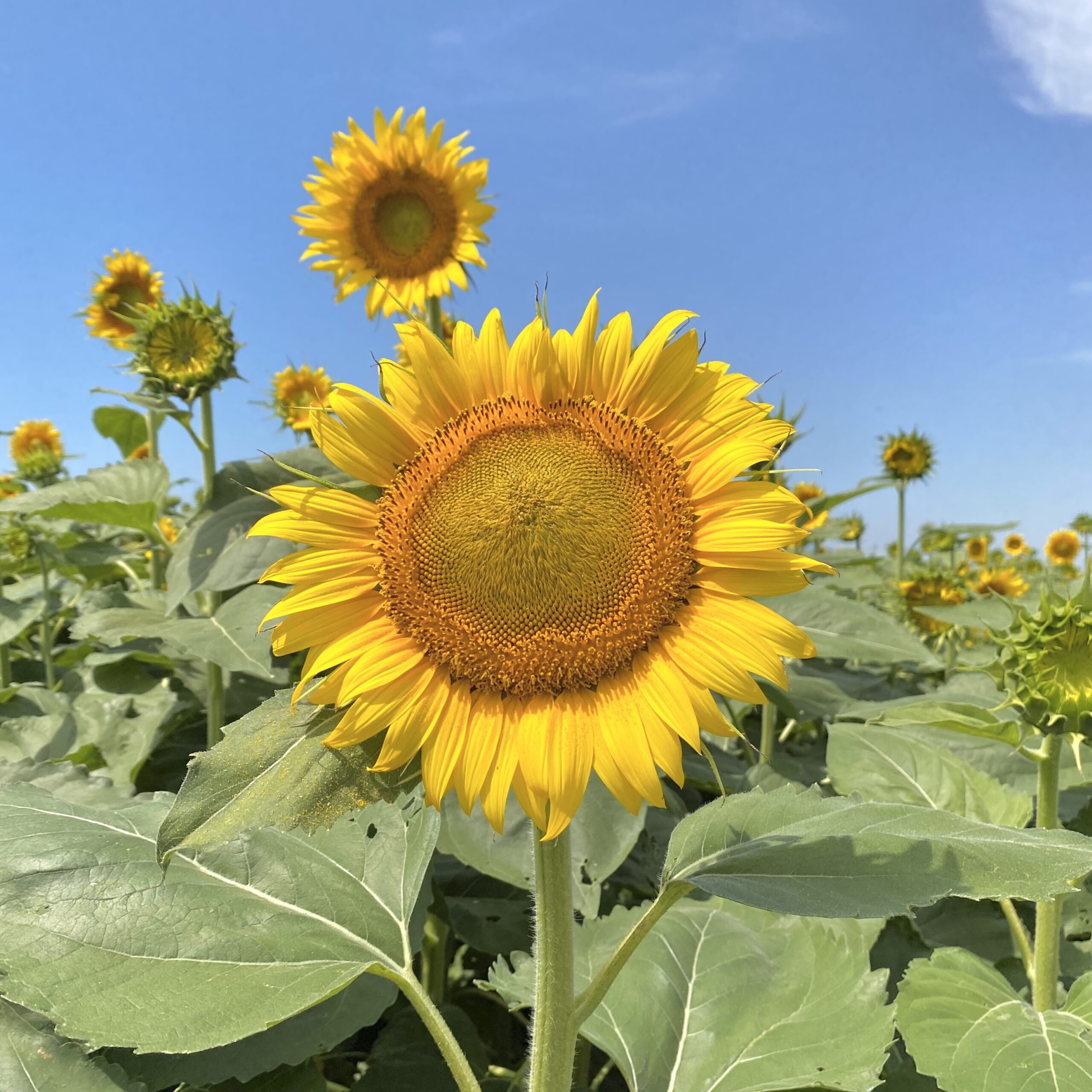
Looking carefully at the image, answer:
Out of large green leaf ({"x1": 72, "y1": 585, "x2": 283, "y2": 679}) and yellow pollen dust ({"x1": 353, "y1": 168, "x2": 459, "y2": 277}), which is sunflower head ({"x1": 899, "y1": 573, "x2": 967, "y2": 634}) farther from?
large green leaf ({"x1": 72, "y1": 585, "x2": 283, "y2": 679})

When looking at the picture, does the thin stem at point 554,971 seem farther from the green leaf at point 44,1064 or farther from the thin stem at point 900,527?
the thin stem at point 900,527

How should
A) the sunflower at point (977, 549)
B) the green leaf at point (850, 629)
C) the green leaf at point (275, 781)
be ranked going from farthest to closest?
the sunflower at point (977, 549) < the green leaf at point (850, 629) < the green leaf at point (275, 781)

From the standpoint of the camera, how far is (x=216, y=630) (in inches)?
95.3

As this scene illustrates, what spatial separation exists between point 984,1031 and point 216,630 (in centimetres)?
193

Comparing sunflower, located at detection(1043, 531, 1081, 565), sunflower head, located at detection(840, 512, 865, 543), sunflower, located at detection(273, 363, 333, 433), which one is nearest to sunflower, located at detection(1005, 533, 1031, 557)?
sunflower, located at detection(1043, 531, 1081, 565)

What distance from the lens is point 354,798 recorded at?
1.20 metres

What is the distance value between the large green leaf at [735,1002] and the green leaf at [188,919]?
1.10 feet

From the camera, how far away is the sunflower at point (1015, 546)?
37.9 ft

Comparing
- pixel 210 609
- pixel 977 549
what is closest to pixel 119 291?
pixel 210 609

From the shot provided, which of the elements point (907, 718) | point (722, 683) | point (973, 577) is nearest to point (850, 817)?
point (722, 683)

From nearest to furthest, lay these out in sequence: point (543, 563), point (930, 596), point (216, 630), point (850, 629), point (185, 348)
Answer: point (543, 563) < point (216, 630) < point (850, 629) < point (185, 348) < point (930, 596)

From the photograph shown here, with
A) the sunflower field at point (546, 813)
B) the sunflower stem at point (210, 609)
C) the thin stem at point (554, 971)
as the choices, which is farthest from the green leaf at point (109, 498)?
the thin stem at point (554, 971)

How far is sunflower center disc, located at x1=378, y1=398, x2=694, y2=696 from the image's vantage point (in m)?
1.28

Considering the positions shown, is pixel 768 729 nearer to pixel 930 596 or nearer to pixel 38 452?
pixel 930 596
